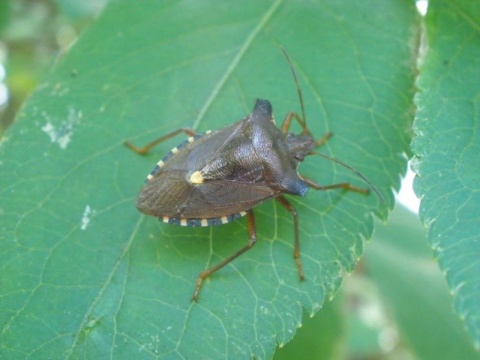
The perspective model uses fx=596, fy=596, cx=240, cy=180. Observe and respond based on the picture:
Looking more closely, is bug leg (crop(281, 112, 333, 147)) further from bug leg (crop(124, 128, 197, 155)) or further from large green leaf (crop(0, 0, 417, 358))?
bug leg (crop(124, 128, 197, 155))

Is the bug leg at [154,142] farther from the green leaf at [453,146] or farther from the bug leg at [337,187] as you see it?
the green leaf at [453,146]

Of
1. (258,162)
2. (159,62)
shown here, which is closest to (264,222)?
(258,162)

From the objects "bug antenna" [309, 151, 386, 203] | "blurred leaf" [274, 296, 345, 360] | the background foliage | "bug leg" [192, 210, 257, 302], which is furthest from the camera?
"blurred leaf" [274, 296, 345, 360]

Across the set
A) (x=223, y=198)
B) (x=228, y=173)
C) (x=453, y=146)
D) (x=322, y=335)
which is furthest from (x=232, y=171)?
(x=322, y=335)

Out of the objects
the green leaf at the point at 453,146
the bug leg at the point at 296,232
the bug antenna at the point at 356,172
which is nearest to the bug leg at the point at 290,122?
the bug antenna at the point at 356,172

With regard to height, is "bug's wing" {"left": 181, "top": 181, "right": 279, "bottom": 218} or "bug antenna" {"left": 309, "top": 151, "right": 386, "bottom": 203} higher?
"bug antenna" {"left": 309, "top": 151, "right": 386, "bottom": 203}

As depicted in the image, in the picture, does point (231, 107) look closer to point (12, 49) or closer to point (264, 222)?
point (264, 222)

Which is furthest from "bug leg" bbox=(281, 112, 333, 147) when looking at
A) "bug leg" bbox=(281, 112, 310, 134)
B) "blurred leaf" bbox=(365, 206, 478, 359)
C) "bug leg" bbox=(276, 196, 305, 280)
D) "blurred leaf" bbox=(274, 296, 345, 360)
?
"blurred leaf" bbox=(365, 206, 478, 359)
